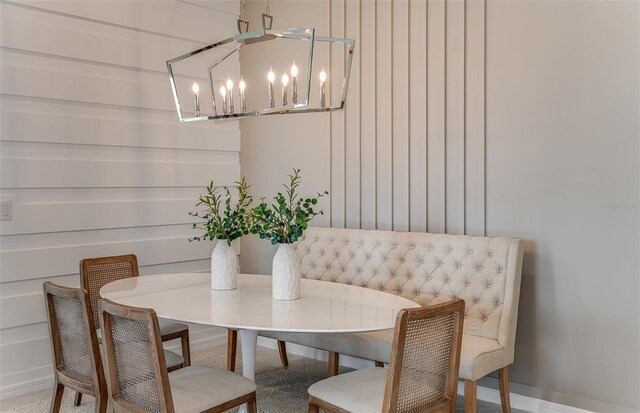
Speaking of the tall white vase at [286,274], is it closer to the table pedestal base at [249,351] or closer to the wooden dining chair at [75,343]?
the table pedestal base at [249,351]

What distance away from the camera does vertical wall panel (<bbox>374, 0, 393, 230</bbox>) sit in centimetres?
356

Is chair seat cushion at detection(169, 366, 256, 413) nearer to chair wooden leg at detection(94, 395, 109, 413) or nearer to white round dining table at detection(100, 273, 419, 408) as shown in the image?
white round dining table at detection(100, 273, 419, 408)

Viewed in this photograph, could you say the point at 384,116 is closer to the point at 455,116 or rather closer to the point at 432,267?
the point at 455,116

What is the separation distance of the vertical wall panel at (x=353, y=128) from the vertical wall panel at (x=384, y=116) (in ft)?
0.52

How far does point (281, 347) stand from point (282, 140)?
1514mm

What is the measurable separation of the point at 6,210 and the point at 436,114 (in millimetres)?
2517

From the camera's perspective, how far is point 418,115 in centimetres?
342

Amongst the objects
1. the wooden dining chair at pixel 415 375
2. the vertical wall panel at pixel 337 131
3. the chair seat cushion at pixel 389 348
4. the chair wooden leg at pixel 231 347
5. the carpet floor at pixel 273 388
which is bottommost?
the carpet floor at pixel 273 388

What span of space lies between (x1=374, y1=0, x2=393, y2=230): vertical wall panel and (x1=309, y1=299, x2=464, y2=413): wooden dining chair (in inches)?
63.2

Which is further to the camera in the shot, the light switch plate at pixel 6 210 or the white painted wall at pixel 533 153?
the light switch plate at pixel 6 210

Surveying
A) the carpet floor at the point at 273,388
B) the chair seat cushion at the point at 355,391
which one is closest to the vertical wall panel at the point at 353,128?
the carpet floor at the point at 273,388

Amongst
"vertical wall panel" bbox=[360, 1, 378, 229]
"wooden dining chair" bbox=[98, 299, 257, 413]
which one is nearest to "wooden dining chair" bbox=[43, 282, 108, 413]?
"wooden dining chair" bbox=[98, 299, 257, 413]

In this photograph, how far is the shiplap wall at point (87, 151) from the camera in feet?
10.6

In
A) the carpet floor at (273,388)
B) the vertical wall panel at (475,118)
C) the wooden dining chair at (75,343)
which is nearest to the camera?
the wooden dining chair at (75,343)
